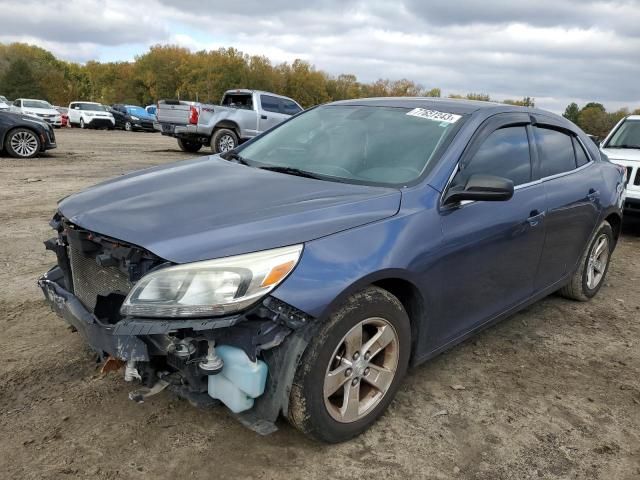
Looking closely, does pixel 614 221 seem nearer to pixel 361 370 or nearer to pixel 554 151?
pixel 554 151

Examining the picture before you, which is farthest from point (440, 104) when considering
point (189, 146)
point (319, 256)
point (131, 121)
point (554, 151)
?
point (131, 121)

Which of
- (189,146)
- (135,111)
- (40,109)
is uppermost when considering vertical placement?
(189,146)

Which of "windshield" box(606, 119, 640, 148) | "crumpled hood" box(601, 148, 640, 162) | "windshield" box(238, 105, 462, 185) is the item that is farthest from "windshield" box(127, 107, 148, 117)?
"windshield" box(238, 105, 462, 185)

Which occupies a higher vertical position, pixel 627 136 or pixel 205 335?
pixel 627 136

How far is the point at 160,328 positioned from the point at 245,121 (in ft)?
43.2

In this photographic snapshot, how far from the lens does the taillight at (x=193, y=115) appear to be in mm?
14545

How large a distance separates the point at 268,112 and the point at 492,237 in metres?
12.7

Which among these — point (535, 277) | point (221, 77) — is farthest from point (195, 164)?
point (221, 77)

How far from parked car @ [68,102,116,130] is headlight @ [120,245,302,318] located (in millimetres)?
33553

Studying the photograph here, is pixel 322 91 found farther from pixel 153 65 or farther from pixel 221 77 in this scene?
pixel 153 65

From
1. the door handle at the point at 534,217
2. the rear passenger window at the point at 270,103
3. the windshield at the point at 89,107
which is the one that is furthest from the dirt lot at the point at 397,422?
the windshield at the point at 89,107

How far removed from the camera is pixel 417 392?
314 cm

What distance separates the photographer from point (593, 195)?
4336 mm

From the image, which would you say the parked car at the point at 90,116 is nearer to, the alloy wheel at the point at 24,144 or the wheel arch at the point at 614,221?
the alloy wheel at the point at 24,144
